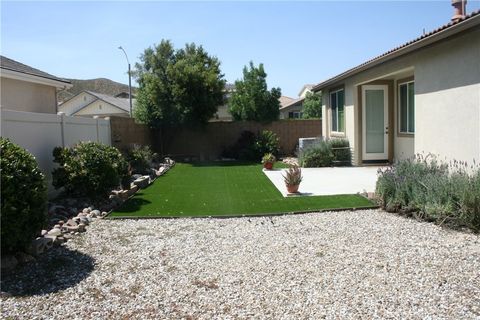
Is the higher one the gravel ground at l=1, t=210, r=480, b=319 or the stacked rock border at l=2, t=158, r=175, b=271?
the stacked rock border at l=2, t=158, r=175, b=271

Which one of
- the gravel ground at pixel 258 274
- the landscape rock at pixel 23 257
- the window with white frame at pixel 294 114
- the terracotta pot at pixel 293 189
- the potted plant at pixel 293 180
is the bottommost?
the gravel ground at pixel 258 274

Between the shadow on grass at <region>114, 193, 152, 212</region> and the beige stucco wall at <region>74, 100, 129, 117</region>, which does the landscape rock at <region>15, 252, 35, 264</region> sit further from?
the beige stucco wall at <region>74, 100, 129, 117</region>

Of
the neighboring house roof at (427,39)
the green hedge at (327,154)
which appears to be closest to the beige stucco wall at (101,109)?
the green hedge at (327,154)

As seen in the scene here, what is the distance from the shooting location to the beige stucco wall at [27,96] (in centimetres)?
1220

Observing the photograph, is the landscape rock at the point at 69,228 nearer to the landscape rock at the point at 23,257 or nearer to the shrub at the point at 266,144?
the landscape rock at the point at 23,257

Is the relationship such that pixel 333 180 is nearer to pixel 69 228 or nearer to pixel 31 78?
pixel 69 228

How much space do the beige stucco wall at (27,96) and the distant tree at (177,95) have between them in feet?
17.2

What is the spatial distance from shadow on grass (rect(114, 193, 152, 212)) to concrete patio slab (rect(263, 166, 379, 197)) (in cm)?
313

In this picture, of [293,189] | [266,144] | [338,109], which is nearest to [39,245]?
[293,189]

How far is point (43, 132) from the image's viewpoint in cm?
907

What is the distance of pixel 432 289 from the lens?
4445mm

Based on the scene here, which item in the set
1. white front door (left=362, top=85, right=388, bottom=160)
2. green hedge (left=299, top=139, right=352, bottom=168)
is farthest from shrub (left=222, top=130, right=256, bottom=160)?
white front door (left=362, top=85, right=388, bottom=160)

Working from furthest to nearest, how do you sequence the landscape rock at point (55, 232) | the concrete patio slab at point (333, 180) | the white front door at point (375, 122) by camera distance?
1. the white front door at point (375, 122)
2. the concrete patio slab at point (333, 180)
3. the landscape rock at point (55, 232)

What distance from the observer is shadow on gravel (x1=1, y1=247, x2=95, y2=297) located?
15.2 ft
